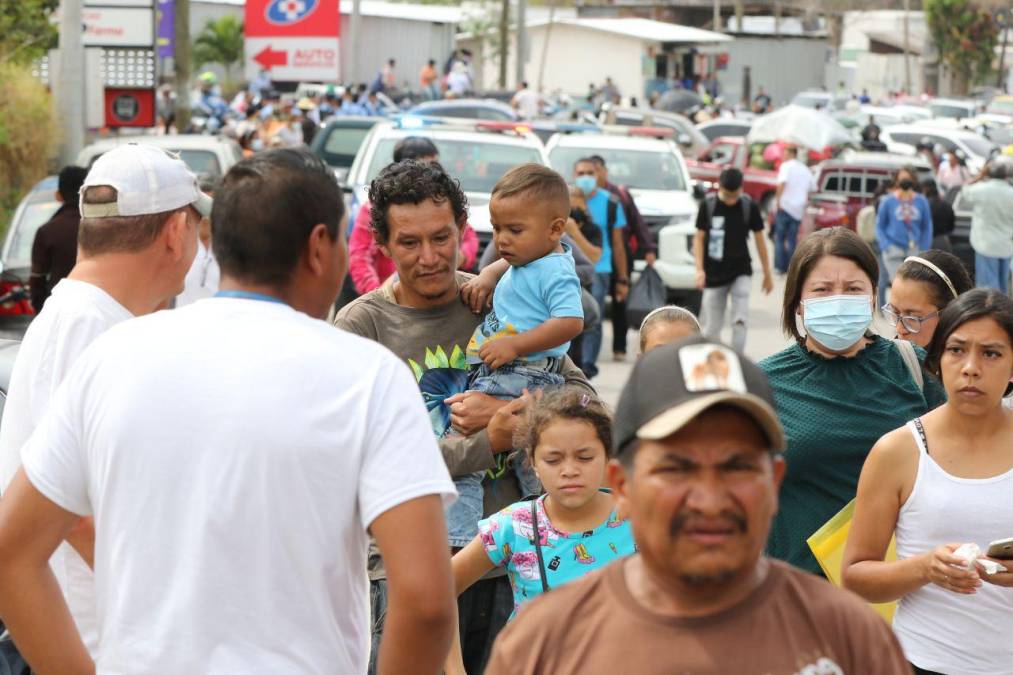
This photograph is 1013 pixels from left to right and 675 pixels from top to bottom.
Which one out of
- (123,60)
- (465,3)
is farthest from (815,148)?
(465,3)

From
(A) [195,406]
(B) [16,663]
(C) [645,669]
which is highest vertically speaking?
(A) [195,406]

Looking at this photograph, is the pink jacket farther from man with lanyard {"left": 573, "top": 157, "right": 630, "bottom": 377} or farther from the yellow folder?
the yellow folder

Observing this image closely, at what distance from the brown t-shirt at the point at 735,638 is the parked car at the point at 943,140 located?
115 ft

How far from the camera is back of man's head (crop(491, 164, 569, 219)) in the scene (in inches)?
196

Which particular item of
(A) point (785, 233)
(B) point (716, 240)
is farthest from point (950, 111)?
(B) point (716, 240)

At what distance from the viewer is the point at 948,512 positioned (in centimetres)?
404

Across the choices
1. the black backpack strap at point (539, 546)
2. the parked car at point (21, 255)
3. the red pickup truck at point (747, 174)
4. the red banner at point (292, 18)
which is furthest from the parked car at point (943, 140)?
the black backpack strap at point (539, 546)

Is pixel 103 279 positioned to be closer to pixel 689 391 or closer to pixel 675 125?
pixel 689 391

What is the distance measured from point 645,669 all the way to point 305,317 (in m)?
0.99

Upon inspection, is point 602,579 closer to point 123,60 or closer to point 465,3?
point 123,60

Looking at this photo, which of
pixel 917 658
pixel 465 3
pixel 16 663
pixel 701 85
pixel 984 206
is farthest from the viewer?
pixel 465 3

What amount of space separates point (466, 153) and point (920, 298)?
1001 centimetres

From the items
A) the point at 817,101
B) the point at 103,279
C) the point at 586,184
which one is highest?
the point at 103,279

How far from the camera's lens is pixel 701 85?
222 feet
